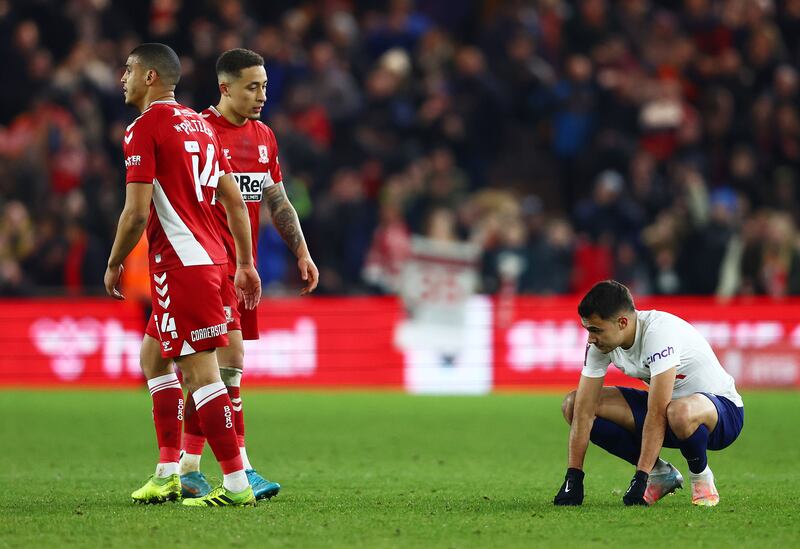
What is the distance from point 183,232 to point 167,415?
1.08 metres

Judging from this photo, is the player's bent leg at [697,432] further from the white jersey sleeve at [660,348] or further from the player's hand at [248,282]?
the player's hand at [248,282]

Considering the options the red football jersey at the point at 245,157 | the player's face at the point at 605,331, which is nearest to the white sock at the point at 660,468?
the player's face at the point at 605,331

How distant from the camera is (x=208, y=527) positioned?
6262 millimetres

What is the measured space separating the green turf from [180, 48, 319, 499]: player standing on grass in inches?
16.2

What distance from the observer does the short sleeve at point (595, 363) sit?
7.13 m

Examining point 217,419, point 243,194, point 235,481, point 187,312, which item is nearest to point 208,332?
point 187,312

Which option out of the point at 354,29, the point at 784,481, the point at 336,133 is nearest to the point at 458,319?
the point at 336,133

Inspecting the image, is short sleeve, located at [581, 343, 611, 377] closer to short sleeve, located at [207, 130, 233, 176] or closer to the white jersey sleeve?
the white jersey sleeve

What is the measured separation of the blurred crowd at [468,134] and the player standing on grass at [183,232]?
998 centimetres

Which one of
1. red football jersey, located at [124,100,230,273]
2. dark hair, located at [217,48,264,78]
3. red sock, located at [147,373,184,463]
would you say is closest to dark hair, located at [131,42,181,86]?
red football jersey, located at [124,100,230,273]

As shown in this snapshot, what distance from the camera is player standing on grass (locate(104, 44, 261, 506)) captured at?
6.81 meters

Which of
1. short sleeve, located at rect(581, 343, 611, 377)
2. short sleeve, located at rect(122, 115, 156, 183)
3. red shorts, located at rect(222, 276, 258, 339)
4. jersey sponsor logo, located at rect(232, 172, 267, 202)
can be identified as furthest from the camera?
jersey sponsor logo, located at rect(232, 172, 267, 202)

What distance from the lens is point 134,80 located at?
277 inches

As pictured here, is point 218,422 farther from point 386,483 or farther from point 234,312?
point 386,483
